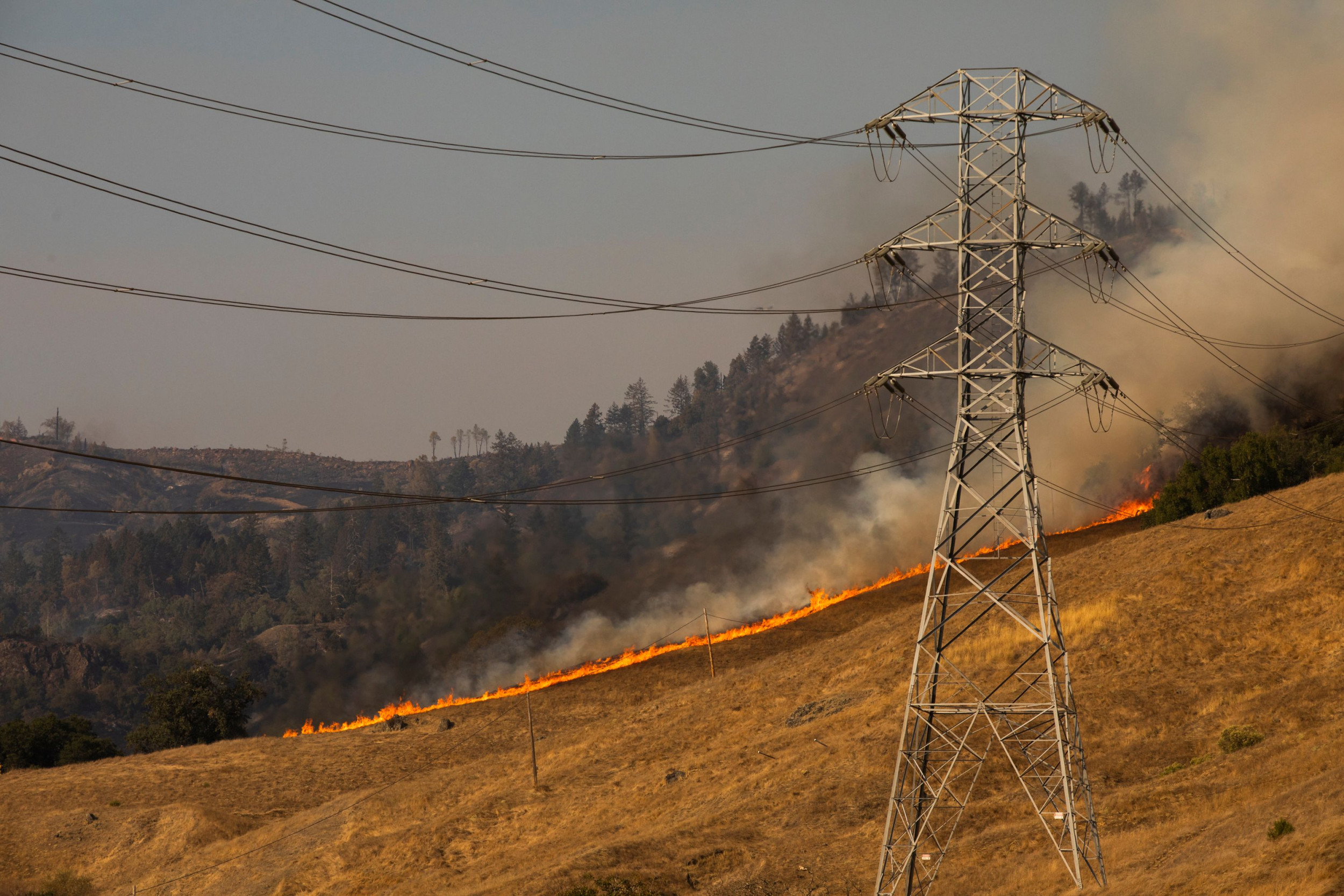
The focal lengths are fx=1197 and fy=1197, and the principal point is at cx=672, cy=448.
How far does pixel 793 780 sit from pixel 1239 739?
808 inches

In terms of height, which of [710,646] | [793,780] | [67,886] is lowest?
[67,886]

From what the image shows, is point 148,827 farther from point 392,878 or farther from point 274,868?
point 392,878

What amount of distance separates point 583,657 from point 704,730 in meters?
101

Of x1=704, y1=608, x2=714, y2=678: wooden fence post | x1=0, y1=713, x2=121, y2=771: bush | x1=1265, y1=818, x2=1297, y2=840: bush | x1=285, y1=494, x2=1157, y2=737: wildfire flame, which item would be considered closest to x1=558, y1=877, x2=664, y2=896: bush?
x1=1265, y1=818, x2=1297, y2=840: bush

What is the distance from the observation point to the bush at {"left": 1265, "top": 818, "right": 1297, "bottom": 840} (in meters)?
30.6

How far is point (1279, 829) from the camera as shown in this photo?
101ft

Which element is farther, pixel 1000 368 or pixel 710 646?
pixel 710 646

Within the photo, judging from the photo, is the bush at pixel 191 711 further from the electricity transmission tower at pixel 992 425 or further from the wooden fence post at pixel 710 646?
the electricity transmission tower at pixel 992 425

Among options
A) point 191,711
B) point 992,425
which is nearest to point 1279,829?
point 992,425

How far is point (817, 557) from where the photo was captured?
622ft

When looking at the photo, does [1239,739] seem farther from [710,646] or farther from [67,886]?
[67,886]

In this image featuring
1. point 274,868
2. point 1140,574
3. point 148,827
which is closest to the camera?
point 274,868

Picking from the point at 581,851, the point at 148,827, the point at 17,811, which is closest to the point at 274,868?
the point at 148,827

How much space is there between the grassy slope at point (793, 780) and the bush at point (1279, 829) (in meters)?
0.54
